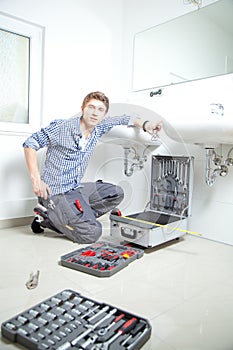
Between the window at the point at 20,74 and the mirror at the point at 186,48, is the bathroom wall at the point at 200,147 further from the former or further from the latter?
the window at the point at 20,74

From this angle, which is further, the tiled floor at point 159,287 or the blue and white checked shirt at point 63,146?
the blue and white checked shirt at point 63,146

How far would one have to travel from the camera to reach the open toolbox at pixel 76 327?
671mm

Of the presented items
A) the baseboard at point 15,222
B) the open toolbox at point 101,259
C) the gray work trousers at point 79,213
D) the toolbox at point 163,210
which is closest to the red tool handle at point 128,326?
the open toolbox at point 101,259

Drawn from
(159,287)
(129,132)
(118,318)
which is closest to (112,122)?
(129,132)

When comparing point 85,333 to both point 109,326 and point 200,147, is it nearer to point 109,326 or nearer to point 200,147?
point 109,326

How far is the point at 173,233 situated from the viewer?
1493 millimetres

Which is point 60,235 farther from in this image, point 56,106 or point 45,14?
point 45,14

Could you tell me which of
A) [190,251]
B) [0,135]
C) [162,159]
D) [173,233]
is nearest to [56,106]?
[0,135]

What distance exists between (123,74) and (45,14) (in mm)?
678

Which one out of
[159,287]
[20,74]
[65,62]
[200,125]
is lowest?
[159,287]

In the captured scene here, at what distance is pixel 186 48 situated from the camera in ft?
5.82

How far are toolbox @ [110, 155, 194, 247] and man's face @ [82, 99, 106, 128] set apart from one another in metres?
0.40

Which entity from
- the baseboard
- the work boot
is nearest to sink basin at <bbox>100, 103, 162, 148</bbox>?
the work boot

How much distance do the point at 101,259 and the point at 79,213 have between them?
1.23ft
